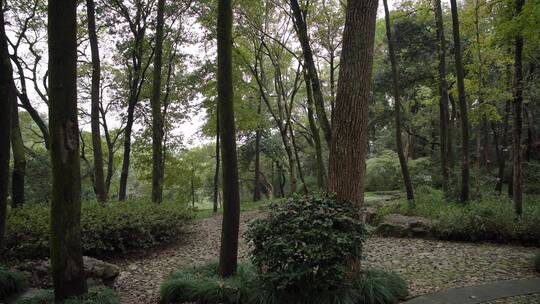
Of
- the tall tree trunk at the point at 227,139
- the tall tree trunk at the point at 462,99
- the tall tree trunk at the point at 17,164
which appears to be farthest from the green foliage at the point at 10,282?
the tall tree trunk at the point at 462,99

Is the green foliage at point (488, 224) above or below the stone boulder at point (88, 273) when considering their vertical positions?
above

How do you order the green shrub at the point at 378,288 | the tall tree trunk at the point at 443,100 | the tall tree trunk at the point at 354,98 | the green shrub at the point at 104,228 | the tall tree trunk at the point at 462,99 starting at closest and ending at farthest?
the green shrub at the point at 378,288, the tall tree trunk at the point at 354,98, the green shrub at the point at 104,228, the tall tree trunk at the point at 462,99, the tall tree trunk at the point at 443,100

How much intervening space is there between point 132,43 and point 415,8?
1012 centimetres

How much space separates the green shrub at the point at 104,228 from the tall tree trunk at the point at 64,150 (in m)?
2.79

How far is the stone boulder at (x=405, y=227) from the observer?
26.7 feet

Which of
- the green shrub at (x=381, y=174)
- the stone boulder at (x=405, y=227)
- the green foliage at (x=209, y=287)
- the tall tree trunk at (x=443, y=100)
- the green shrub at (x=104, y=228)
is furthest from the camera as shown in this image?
the green shrub at (x=381, y=174)

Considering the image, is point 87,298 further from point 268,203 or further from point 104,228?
point 268,203

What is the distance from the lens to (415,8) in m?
11.4

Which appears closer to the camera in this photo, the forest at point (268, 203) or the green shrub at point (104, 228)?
the forest at point (268, 203)

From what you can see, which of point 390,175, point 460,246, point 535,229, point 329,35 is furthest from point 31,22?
point 390,175

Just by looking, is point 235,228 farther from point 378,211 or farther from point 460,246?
point 378,211

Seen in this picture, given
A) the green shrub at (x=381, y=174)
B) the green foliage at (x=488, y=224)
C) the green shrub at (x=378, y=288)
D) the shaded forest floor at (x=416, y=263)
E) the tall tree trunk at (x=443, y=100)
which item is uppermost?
the tall tree trunk at (x=443, y=100)

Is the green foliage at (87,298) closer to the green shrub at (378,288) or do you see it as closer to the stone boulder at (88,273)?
the stone boulder at (88,273)

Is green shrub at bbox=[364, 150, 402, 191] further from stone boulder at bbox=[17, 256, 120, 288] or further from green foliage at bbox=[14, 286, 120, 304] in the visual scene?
green foliage at bbox=[14, 286, 120, 304]
